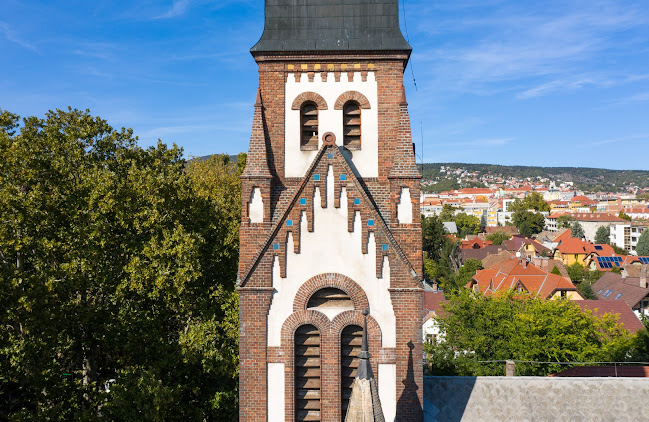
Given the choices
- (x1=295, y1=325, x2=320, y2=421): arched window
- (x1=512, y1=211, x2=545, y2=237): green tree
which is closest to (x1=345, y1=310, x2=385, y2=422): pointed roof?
(x1=295, y1=325, x2=320, y2=421): arched window

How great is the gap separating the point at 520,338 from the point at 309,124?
28343 mm

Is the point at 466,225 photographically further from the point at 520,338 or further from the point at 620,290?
the point at 520,338

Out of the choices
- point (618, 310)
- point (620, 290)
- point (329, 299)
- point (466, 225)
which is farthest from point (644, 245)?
point (329, 299)

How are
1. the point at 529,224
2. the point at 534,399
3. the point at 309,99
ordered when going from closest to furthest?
the point at 309,99 < the point at 534,399 < the point at 529,224

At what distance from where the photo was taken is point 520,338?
36.4 m

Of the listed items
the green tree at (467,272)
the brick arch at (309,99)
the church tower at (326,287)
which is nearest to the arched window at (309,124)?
the brick arch at (309,99)

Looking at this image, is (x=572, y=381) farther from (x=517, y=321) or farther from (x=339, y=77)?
(x=517, y=321)

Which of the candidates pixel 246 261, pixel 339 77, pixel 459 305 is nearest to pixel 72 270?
pixel 246 261

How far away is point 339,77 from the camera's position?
539 inches

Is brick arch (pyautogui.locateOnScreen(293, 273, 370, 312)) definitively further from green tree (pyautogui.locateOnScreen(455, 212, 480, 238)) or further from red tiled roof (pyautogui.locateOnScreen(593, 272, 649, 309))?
green tree (pyautogui.locateOnScreen(455, 212, 480, 238))

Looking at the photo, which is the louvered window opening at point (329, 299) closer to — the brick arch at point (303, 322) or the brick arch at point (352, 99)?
the brick arch at point (303, 322)

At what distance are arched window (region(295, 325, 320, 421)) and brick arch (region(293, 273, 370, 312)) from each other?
79cm

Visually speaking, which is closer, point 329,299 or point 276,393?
point 276,393

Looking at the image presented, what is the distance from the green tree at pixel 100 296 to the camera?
56.6 feet
